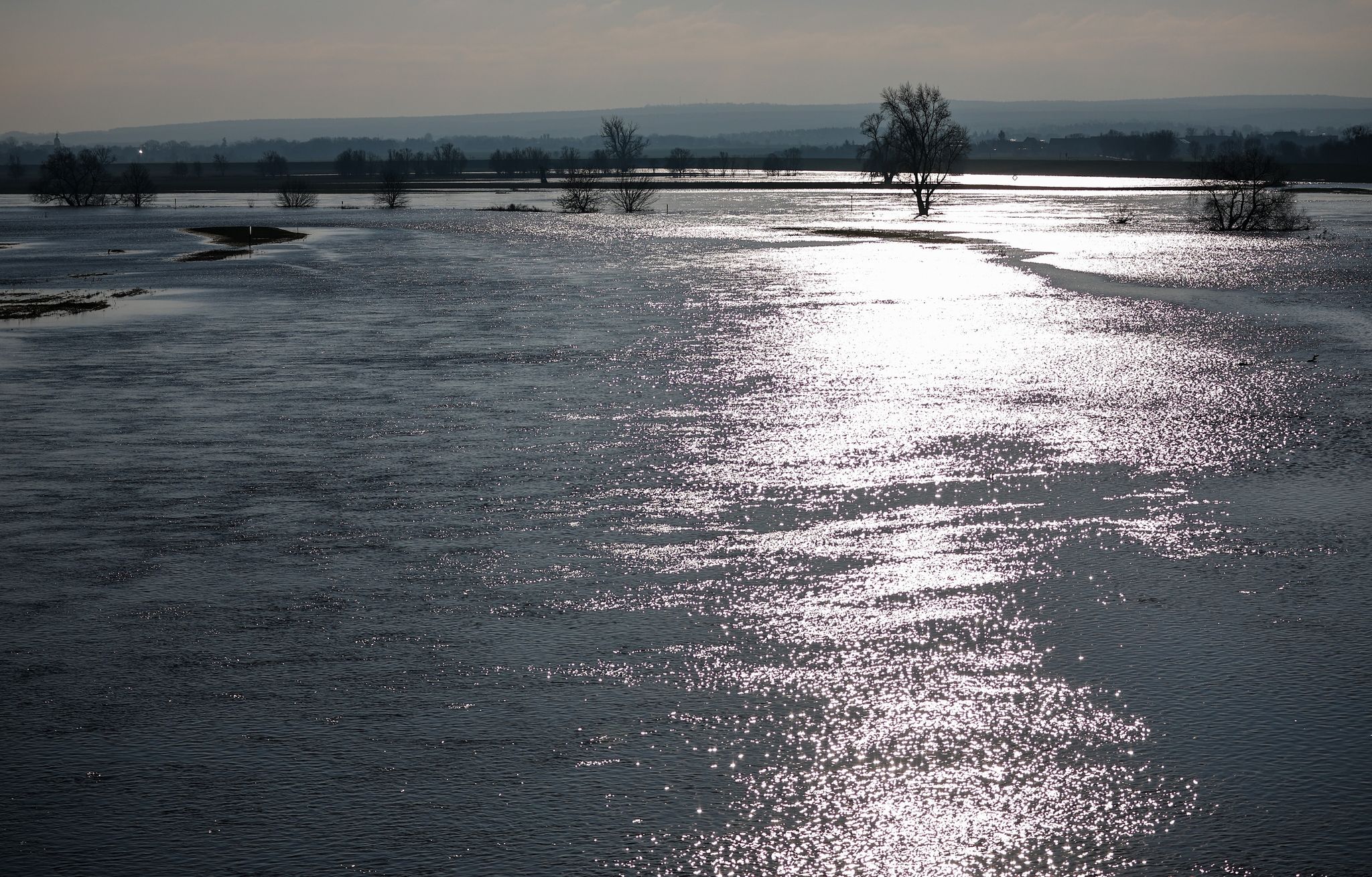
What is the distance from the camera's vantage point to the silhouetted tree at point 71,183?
384ft

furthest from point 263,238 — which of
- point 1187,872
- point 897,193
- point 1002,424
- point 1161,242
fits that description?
point 897,193

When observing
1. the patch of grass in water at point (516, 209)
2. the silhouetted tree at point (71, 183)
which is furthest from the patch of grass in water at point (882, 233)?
the silhouetted tree at point (71, 183)

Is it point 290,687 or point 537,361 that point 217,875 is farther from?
point 537,361

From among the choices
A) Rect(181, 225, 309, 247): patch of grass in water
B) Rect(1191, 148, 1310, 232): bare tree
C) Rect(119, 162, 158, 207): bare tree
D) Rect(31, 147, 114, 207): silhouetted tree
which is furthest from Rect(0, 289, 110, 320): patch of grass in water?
Rect(31, 147, 114, 207): silhouetted tree

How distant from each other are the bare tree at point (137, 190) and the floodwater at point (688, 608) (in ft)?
332

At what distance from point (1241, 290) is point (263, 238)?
1860 inches

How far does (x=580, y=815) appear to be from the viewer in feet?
21.9

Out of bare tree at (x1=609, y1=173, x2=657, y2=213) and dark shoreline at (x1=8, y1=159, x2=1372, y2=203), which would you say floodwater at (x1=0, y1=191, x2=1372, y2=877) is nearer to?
bare tree at (x1=609, y1=173, x2=657, y2=213)

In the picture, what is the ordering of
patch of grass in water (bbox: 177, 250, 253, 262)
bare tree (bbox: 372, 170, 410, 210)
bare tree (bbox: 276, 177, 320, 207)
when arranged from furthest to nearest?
bare tree (bbox: 276, 177, 320, 207)
bare tree (bbox: 372, 170, 410, 210)
patch of grass in water (bbox: 177, 250, 253, 262)

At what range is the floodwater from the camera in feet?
21.8

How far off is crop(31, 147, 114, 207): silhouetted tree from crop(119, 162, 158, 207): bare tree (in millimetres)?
1916

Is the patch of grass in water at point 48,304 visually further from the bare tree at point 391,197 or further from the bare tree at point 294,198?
the bare tree at point 294,198

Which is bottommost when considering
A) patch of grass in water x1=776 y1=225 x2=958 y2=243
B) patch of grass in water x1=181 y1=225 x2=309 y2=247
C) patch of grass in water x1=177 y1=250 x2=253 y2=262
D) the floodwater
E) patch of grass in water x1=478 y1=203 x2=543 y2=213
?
the floodwater

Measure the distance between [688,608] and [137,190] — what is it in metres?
119
